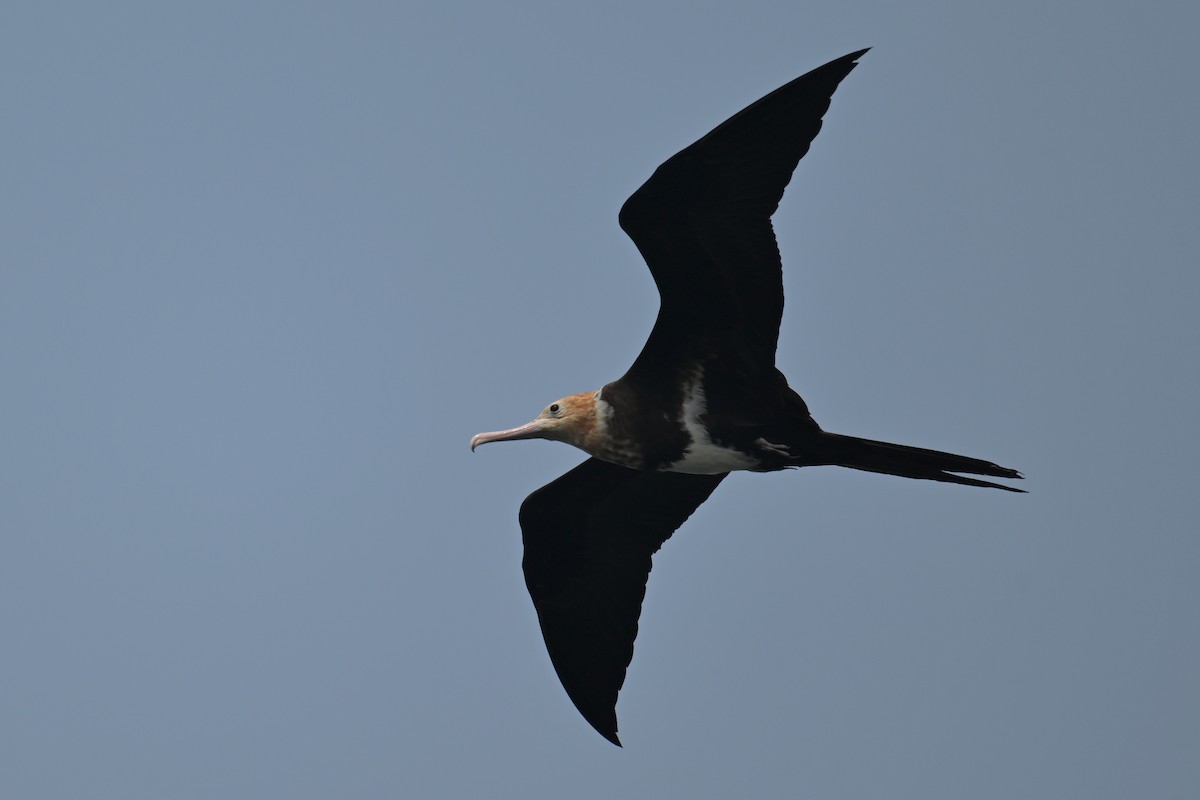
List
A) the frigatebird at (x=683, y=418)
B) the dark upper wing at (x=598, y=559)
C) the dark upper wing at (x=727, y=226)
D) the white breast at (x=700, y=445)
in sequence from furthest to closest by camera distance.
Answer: the dark upper wing at (x=598, y=559) < the white breast at (x=700, y=445) < the frigatebird at (x=683, y=418) < the dark upper wing at (x=727, y=226)

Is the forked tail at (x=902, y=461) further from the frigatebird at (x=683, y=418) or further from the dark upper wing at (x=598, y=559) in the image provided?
the dark upper wing at (x=598, y=559)

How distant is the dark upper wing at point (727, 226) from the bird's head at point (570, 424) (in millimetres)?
407

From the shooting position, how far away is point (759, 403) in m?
6.78

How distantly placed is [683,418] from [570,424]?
0.61 meters

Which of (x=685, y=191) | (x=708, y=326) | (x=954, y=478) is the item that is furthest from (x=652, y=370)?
(x=954, y=478)

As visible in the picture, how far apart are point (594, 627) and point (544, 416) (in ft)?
3.94

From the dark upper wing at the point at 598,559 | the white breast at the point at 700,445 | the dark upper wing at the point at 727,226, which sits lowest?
the dark upper wing at the point at 598,559

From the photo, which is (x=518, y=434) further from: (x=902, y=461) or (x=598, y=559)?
(x=902, y=461)

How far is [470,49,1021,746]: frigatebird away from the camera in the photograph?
621 centimetres

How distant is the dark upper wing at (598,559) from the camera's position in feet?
25.6

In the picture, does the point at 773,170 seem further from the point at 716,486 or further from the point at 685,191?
the point at 716,486

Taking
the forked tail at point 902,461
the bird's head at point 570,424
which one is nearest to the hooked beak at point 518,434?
the bird's head at point 570,424

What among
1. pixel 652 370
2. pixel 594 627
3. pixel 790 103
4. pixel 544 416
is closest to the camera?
pixel 790 103

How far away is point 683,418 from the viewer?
22.6 feet
